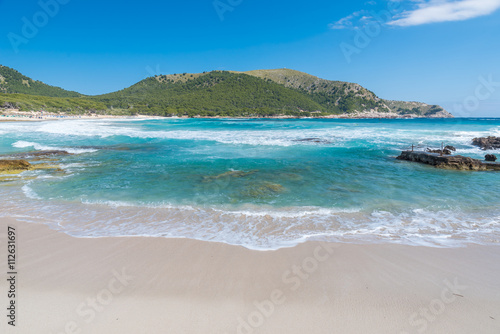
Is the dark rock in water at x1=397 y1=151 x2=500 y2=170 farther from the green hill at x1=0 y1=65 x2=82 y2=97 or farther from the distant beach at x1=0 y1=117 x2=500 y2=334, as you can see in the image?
the green hill at x1=0 y1=65 x2=82 y2=97

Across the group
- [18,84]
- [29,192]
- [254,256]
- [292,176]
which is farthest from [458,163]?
[18,84]

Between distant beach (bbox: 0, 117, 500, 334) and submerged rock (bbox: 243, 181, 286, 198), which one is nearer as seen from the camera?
distant beach (bbox: 0, 117, 500, 334)

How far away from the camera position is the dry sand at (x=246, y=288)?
113 inches

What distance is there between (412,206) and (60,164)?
1474cm

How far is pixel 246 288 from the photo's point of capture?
138 inches

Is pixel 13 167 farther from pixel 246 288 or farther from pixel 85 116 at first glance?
pixel 85 116

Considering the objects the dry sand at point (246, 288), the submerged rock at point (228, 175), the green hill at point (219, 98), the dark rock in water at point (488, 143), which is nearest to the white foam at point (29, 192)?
the dry sand at point (246, 288)

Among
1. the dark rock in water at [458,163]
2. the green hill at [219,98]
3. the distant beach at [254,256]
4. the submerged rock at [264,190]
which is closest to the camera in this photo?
the distant beach at [254,256]

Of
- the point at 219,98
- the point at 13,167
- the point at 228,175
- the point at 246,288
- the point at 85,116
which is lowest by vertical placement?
the point at 246,288

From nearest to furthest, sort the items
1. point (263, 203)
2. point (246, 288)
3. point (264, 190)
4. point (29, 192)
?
point (246, 288) → point (263, 203) → point (29, 192) → point (264, 190)

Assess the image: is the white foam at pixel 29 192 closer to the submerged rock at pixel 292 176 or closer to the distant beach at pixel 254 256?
the distant beach at pixel 254 256

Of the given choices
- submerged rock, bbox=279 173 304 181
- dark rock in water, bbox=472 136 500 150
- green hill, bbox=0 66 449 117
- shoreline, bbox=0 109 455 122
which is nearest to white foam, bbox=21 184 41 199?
submerged rock, bbox=279 173 304 181

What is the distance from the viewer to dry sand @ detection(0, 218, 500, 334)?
2877 mm

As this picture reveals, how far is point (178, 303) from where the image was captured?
10.4 ft
